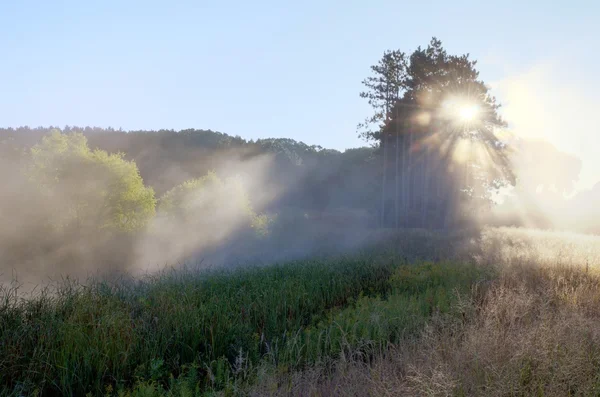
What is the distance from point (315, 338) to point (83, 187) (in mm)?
27651

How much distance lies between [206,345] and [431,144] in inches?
1190

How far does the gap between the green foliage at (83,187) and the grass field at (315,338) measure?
20.7 m

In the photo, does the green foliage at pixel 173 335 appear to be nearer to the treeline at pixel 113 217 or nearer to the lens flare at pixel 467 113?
the treeline at pixel 113 217

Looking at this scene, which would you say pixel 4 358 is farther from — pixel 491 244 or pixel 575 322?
pixel 491 244

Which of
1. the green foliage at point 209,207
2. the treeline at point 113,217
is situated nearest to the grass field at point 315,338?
the treeline at point 113,217

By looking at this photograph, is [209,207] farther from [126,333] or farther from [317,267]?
[126,333]

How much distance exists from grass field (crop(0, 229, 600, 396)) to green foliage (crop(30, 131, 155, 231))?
2070 cm

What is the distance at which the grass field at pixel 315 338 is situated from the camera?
407cm

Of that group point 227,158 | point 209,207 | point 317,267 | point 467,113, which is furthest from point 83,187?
point 227,158

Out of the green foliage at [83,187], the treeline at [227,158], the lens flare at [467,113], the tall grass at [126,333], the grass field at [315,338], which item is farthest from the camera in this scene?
the treeline at [227,158]

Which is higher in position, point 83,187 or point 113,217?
point 83,187

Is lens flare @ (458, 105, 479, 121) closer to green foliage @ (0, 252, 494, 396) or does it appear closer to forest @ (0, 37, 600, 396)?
forest @ (0, 37, 600, 396)

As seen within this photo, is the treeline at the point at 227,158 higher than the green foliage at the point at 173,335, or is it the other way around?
the treeline at the point at 227,158

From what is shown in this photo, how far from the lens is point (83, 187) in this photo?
98.0ft
